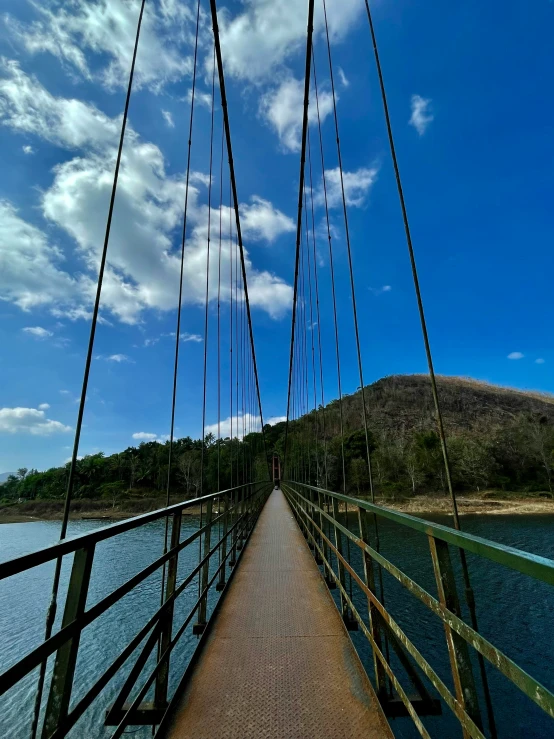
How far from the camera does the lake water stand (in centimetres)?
558

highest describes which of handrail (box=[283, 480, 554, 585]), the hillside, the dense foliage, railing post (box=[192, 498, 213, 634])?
the hillside

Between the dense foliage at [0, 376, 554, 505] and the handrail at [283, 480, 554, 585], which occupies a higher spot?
the dense foliage at [0, 376, 554, 505]

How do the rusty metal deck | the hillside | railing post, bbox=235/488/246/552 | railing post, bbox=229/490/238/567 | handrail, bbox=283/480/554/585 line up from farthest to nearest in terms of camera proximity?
the hillside, railing post, bbox=235/488/246/552, railing post, bbox=229/490/238/567, the rusty metal deck, handrail, bbox=283/480/554/585

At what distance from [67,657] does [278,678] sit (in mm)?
1463

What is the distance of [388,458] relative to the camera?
4575 centimetres

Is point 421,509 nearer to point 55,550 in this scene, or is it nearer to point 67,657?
point 67,657

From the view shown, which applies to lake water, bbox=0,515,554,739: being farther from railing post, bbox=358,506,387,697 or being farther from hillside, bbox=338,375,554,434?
hillside, bbox=338,375,554,434

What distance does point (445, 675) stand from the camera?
7055mm

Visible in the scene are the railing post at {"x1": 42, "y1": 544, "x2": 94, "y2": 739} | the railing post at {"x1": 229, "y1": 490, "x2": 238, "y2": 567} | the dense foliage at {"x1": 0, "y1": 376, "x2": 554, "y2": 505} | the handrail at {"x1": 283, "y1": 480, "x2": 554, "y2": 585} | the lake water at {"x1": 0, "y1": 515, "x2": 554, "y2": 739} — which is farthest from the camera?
the dense foliage at {"x1": 0, "y1": 376, "x2": 554, "y2": 505}

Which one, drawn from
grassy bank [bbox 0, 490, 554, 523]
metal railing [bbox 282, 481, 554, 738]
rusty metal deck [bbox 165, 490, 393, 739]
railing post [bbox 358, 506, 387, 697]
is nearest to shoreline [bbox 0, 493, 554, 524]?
grassy bank [bbox 0, 490, 554, 523]

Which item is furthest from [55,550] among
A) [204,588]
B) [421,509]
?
[421,509]

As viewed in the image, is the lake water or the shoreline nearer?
the lake water

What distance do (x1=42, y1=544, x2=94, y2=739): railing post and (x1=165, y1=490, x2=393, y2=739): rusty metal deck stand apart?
828 millimetres

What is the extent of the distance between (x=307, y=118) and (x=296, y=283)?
8536 millimetres
